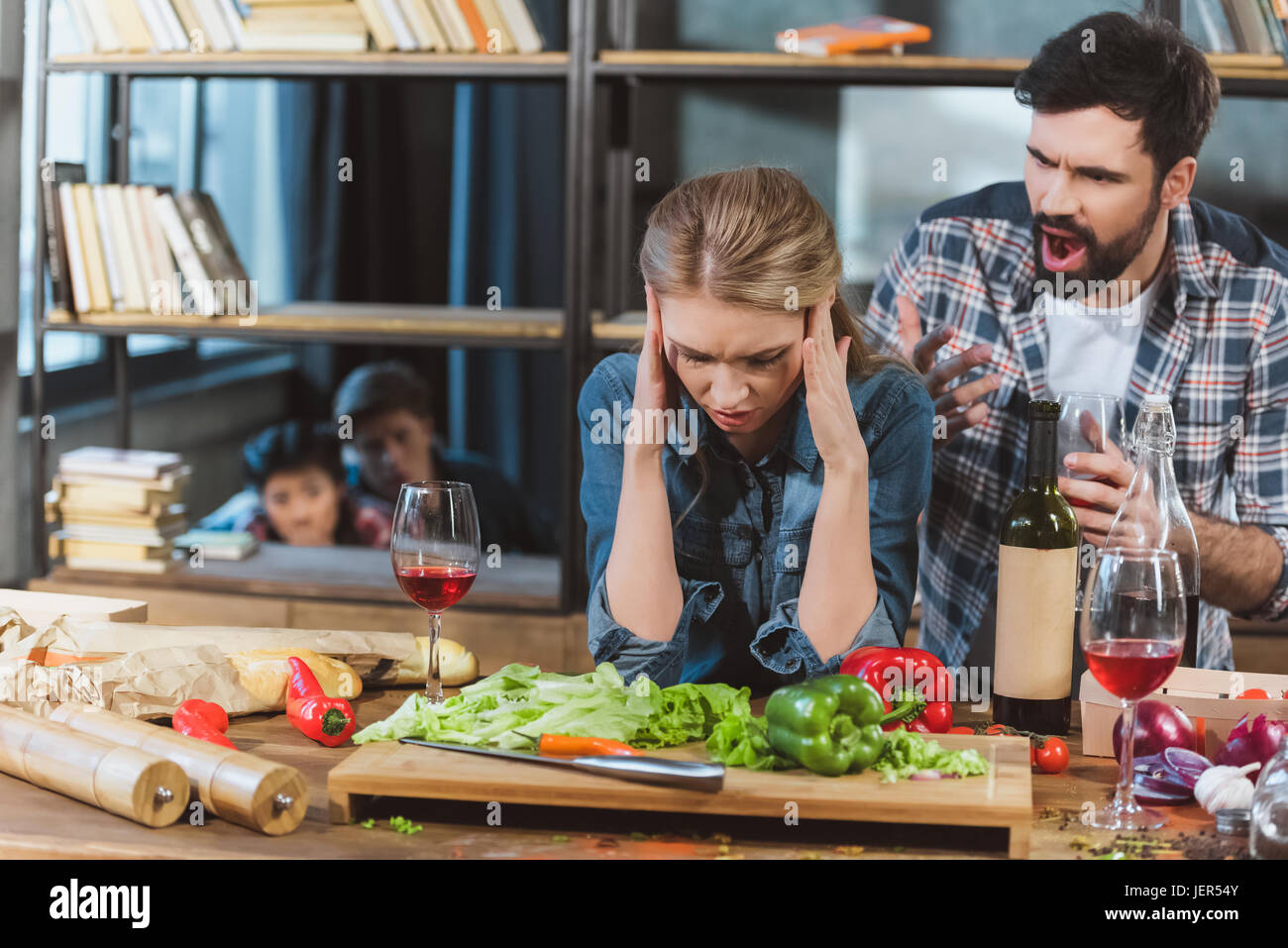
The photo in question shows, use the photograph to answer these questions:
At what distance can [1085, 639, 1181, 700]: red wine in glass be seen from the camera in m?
1.03

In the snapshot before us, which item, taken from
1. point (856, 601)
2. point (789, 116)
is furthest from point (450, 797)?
point (789, 116)

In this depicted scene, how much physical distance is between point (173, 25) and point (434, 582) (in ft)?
6.83

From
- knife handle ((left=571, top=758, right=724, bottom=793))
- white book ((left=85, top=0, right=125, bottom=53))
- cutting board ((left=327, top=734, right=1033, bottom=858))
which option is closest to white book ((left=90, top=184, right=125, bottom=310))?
white book ((left=85, top=0, right=125, bottom=53))

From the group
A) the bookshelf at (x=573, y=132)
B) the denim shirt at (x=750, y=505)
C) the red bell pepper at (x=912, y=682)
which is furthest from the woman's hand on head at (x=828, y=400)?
the bookshelf at (x=573, y=132)

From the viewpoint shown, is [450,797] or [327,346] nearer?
[450,797]

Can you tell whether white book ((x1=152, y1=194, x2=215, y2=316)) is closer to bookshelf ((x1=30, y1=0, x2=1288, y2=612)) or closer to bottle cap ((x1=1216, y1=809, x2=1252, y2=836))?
bookshelf ((x1=30, y1=0, x2=1288, y2=612))

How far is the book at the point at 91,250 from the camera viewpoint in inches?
113

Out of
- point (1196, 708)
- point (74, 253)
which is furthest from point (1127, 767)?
point (74, 253)

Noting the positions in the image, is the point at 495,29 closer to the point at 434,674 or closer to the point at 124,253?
the point at 124,253

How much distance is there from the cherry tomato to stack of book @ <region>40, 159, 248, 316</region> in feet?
7.24

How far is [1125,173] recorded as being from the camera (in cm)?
221

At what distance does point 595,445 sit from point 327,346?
7.93ft

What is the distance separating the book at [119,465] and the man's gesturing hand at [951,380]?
1724 millimetres

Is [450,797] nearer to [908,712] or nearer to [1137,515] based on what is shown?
[908,712]
